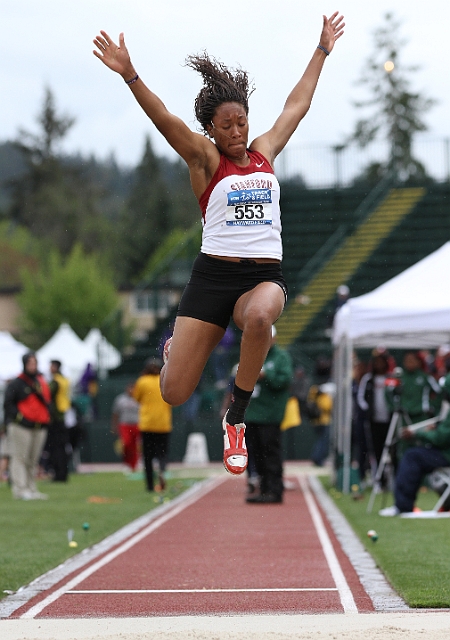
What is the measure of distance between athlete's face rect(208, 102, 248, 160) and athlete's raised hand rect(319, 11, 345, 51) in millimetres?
1101

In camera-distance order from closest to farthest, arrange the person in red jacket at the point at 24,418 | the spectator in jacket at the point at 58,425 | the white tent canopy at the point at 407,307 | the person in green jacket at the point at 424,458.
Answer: the person in green jacket at the point at 424,458, the white tent canopy at the point at 407,307, the person in red jacket at the point at 24,418, the spectator in jacket at the point at 58,425

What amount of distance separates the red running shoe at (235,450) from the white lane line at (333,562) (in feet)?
3.29

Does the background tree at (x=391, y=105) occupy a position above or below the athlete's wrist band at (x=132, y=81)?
above

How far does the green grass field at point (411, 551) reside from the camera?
730 centimetres

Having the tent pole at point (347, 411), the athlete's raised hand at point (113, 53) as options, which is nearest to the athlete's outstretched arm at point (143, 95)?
the athlete's raised hand at point (113, 53)

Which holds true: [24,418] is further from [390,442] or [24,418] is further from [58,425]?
[390,442]

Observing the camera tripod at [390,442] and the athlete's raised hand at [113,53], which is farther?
the camera tripod at [390,442]

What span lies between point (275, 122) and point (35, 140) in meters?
80.8

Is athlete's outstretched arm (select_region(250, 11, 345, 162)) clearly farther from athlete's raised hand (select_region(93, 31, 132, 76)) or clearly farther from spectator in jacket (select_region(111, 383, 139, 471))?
spectator in jacket (select_region(111, 383, 139, 471))

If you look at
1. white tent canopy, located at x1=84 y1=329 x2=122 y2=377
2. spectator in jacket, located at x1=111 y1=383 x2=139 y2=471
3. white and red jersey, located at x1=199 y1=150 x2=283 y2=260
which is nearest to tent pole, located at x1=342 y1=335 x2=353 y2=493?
spectator in jacket, located at x1=111 y1=383 x2=139 y2=471

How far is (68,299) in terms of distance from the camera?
243 feet

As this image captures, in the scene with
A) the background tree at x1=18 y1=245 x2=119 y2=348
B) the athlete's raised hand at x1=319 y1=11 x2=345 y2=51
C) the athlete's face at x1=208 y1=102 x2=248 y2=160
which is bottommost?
the athlete's face at x1=208 y1=102 x2=248 y2=160

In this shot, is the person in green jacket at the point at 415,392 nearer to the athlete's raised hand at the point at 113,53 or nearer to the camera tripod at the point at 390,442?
the camera tripod at the point at 390,442

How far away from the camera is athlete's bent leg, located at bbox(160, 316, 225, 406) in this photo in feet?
23.2
